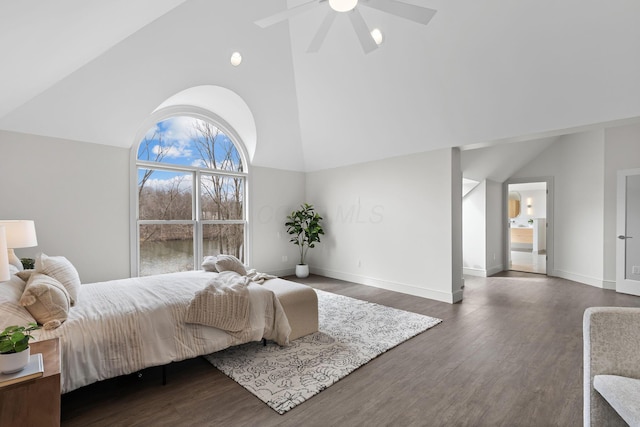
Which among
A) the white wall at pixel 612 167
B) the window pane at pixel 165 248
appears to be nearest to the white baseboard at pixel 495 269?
the white wall at pixel 612 167

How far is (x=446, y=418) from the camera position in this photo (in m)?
1.93

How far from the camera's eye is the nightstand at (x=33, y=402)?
1276 millimetres

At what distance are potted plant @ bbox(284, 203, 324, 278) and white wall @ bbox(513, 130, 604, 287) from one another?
15.8 feet

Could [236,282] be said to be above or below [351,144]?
below

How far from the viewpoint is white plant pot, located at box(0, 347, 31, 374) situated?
51.9 inches

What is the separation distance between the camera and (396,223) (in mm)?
5090

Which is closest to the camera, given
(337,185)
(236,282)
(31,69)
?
(31,69)

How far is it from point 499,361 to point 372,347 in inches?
43.9

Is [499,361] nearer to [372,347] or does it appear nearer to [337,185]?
[372,347]

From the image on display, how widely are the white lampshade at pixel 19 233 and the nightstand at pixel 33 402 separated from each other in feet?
6.73

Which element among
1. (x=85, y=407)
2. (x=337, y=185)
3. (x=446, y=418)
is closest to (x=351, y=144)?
(x=337, y=185)

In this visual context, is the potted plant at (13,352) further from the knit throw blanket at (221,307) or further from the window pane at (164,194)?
the window pane at (164,194)

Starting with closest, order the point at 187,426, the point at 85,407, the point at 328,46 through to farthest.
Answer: the point at 187,426 → the point at 85,407 → the point at 328,46

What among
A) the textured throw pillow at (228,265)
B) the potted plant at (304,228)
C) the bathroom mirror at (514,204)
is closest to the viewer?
the textured throw pillow at (228,265)
